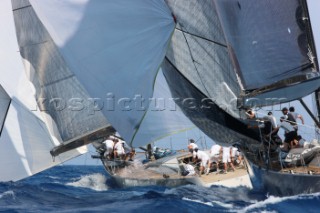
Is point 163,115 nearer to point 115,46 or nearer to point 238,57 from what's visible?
point 238,57

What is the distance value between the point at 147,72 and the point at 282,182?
3.67m

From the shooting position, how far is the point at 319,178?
10.2 metres

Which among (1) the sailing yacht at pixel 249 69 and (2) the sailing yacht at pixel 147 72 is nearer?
(2) the sailing yacht at pixel 147 72

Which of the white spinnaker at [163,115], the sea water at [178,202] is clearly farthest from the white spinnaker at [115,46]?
the white spinnaker at [163,115]

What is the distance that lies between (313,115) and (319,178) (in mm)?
2378

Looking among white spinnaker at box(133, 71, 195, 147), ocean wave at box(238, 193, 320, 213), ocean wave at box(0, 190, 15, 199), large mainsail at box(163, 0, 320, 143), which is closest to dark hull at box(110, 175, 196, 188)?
white spinnaker at box(133, 71, 195, 147)

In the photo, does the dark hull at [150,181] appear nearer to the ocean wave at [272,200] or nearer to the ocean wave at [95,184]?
the ocean wave at [95,184]

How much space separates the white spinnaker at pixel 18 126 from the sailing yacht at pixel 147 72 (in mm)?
32

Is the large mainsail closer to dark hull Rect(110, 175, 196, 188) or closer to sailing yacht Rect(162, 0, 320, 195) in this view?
sailing yacht Rect(162, 0, 320, 195)

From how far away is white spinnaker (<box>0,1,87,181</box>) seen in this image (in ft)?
52.1

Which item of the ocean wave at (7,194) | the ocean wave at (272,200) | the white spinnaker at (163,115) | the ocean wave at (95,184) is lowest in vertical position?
the ocean wave at (272,200)

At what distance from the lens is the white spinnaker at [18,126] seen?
52.1ft

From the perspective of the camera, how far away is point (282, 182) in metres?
11.2

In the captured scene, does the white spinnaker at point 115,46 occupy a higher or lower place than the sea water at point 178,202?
higher
